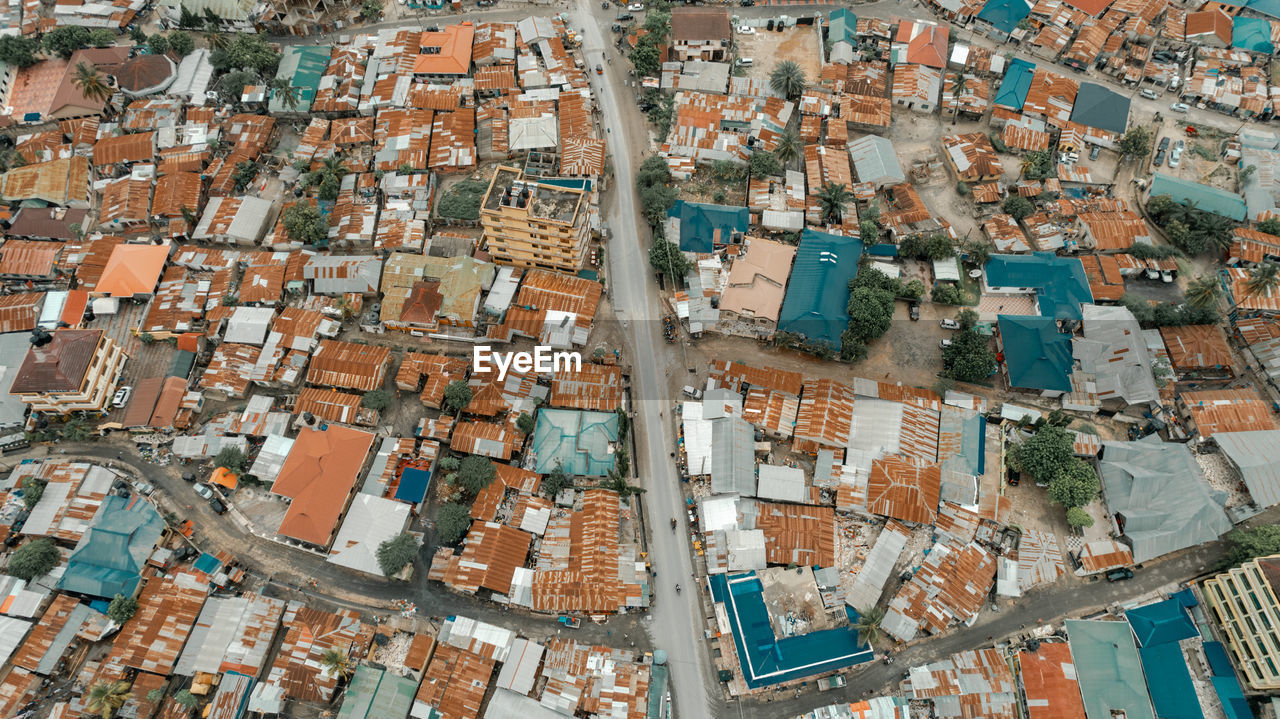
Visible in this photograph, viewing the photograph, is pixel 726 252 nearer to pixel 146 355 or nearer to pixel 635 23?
pixel 635 23

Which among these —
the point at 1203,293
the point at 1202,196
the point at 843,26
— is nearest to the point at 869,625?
the point at 1203,293

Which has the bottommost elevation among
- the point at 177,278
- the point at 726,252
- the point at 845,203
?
the point at 177,278

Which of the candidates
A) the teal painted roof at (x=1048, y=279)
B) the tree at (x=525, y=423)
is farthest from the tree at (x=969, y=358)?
the tree at (x=525, y=423)

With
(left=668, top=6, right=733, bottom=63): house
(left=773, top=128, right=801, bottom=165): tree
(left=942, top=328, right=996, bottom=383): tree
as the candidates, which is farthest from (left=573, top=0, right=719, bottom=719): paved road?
(left=942, top=328, right=996, bottom=383): tree

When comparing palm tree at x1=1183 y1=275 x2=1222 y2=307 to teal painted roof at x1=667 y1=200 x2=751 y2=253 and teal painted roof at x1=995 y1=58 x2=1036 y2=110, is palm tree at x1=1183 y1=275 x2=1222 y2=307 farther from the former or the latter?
teal painted roof at x1=667 y1=200 x2=751 y2=253

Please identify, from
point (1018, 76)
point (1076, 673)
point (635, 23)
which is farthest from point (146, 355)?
point (1018, 76)

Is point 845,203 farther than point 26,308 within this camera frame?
Yes

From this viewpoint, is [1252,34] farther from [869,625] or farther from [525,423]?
[525,423]

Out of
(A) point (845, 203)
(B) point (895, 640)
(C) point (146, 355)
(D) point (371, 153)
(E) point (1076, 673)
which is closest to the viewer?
(E) point (1076, 673)
